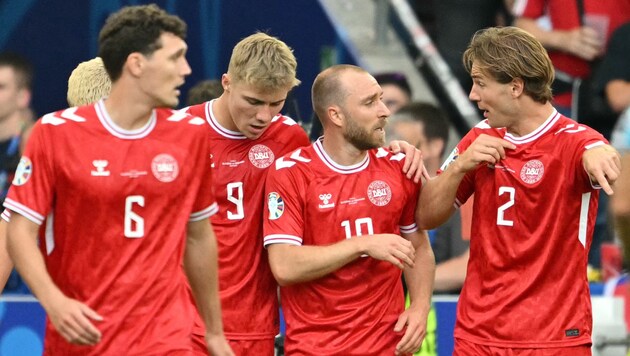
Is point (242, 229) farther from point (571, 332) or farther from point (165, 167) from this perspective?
point (571, 332)

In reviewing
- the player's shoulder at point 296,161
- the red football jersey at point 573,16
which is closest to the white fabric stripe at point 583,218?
the player's shoulder at point 296,161

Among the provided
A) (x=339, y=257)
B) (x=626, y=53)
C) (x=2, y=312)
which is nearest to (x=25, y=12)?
(x=2, y=312)

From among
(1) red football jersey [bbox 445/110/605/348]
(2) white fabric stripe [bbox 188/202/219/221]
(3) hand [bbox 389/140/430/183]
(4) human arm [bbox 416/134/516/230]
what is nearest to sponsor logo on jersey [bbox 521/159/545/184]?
(1) red football jersey [bbox 445/110/605/348]

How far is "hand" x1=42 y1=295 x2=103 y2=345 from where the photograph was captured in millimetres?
5141

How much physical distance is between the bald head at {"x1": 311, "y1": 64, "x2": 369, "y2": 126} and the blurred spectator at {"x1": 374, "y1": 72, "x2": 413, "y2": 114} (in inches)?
135

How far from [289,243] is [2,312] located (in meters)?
2.86

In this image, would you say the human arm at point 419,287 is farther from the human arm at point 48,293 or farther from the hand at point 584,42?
the hand at point 584,42

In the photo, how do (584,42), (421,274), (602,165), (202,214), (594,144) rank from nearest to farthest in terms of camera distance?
(202,214)
(602,165)
(594,144)
(421,274)
(584,42)

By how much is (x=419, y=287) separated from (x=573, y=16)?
400cm

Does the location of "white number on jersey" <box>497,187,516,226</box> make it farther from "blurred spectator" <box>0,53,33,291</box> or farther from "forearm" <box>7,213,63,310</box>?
"blurred spectator" <box>0,53,33,291</box>

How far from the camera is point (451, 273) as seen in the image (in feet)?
28.7

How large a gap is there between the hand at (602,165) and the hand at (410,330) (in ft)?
3.55

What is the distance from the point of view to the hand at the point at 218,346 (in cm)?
568

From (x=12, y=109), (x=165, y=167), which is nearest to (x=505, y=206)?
(x=165, y=167)
